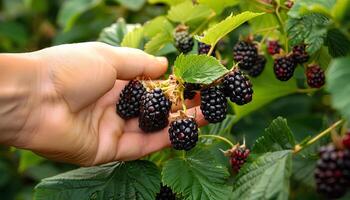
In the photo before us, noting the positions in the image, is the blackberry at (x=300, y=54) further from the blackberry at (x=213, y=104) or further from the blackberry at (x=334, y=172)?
the blackberry at (x=334, y=172)

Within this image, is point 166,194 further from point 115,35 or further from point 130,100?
point 115,35

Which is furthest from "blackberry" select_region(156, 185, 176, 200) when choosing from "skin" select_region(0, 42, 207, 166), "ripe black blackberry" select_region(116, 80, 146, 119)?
"ripe black blackberry" select_region(116, 80, 146, 119)

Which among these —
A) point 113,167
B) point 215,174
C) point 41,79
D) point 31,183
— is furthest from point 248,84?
point 31,183

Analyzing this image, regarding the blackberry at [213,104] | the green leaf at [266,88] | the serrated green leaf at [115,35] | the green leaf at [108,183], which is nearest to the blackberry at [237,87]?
the blackberry at [213,104]

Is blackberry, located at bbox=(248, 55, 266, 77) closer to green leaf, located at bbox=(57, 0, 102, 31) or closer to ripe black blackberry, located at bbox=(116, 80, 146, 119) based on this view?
ripe black blackberry, located at bbox=(116, 80, 146, 119)

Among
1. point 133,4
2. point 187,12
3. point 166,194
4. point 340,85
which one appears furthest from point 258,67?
point 133,4
